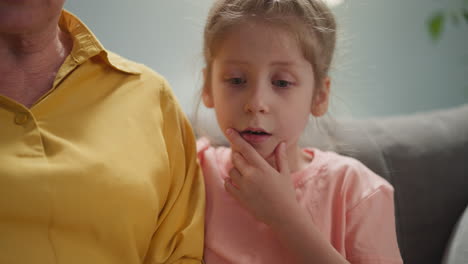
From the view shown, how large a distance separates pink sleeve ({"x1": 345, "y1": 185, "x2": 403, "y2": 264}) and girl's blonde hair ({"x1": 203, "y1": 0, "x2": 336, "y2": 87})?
0.34 meters

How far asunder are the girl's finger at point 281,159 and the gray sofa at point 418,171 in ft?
1.45

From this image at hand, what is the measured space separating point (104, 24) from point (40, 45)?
Result: 677mm

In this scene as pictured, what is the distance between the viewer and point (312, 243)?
0.96 meters

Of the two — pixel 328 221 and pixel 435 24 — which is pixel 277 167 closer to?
pixel 328 221

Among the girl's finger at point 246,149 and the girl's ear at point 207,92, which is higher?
the girl's ear at point 207,92

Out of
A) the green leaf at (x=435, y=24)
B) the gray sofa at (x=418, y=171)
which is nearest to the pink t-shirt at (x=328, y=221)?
the gray sofa at (x=418, y=171)

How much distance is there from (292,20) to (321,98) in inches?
9.3

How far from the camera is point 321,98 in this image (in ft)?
3.85

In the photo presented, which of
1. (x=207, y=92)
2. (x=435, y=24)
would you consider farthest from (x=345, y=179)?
(x=435, y=24)

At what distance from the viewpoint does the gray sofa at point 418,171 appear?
1474mm

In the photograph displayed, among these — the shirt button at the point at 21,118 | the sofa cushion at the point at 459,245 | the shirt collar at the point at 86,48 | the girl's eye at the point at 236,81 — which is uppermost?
the shirt collar at the point at 86,48

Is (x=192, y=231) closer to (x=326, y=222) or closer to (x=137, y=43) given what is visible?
(x=326, y=222)

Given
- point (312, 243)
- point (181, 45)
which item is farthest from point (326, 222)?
point (181, 45)

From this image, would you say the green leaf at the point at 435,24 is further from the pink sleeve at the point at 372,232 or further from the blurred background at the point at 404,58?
the pink sleeve at the point at 372,232
